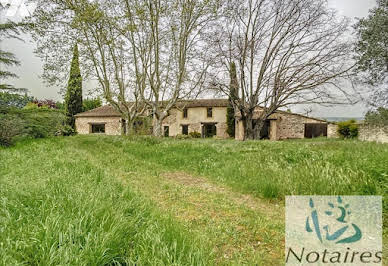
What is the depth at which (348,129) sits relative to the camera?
26.0m

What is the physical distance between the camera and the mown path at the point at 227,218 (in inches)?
84.0

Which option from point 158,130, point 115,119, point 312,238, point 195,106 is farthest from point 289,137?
point 312,238

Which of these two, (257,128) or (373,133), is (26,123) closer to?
(257,128)

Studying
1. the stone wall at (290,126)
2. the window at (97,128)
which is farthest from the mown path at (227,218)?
the window at (97,128)

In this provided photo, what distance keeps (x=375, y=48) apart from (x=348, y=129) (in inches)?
528

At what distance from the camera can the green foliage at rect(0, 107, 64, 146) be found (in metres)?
9.02

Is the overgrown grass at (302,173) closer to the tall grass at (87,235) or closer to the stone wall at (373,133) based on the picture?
the tall grass at (87,235)

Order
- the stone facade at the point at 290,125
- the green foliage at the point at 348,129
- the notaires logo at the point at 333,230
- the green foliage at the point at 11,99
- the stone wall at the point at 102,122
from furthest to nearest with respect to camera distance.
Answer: the stone wall at the point at 102,122, the stone facade at the point at 290,125, the green foliage at the point at 348,129, the green foliage at the point at 11,99, the notaires logo at the point at 333,230

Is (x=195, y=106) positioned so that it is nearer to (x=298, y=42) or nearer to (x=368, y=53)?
(x=298, y=42)

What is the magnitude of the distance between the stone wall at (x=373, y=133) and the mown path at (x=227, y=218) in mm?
20061

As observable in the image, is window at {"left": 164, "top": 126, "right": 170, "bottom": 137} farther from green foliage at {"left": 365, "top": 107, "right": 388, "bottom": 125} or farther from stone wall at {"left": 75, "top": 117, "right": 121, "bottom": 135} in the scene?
green foliage at {"left": 365, "top": 107, "right": 388, "bottom": 125}

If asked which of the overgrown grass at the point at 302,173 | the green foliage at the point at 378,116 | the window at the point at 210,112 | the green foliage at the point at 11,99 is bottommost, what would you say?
the overgrown grass at the point at 302,173

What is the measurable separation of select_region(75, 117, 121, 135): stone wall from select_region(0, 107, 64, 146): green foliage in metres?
20.6

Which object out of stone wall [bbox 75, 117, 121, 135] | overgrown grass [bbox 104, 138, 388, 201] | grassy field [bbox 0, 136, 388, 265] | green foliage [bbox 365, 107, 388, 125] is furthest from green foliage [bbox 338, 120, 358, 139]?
stone wall [bbox 75, 117, 121, 135]
